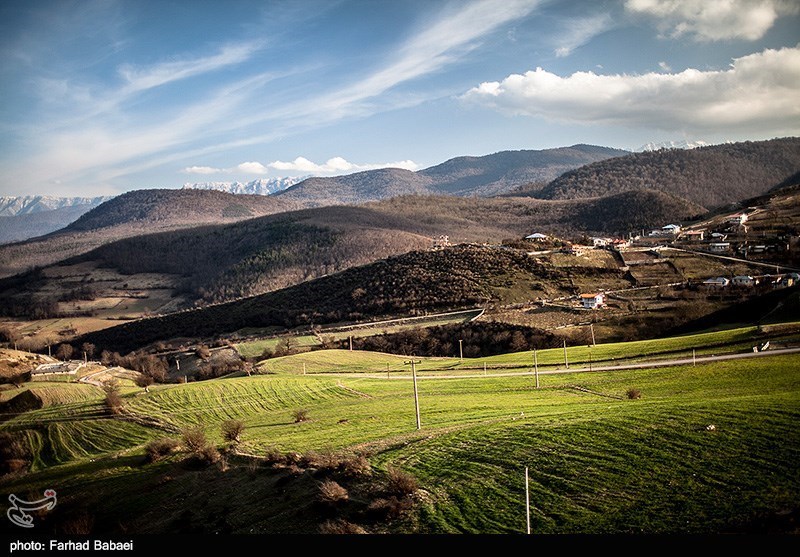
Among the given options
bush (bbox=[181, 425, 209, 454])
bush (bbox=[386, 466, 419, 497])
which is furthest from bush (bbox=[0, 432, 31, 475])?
bush (bbox=[386, 466, 419, 497])

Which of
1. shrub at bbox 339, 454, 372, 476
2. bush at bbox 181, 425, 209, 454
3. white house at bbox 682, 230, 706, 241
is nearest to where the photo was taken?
shrub at bbox 339, 454, 372, 476

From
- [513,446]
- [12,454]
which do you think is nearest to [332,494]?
[513,446]

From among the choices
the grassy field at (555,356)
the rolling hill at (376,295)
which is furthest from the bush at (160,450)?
the rolling hill at (376,295)

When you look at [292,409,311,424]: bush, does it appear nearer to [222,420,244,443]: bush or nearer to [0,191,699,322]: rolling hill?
[222,420,244,443]: bush

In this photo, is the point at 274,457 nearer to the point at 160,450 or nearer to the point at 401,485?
the point at 160,450

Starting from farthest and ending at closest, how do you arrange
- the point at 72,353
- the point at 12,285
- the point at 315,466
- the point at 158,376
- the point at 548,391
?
the point at 12,285 → the point at 72,353 → the point at 158,376 → the point at 548,391 → the point at 315,466

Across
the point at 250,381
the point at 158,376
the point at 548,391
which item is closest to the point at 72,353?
the point at 158,376

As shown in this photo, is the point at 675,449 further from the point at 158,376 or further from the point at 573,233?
the point at 573,233
